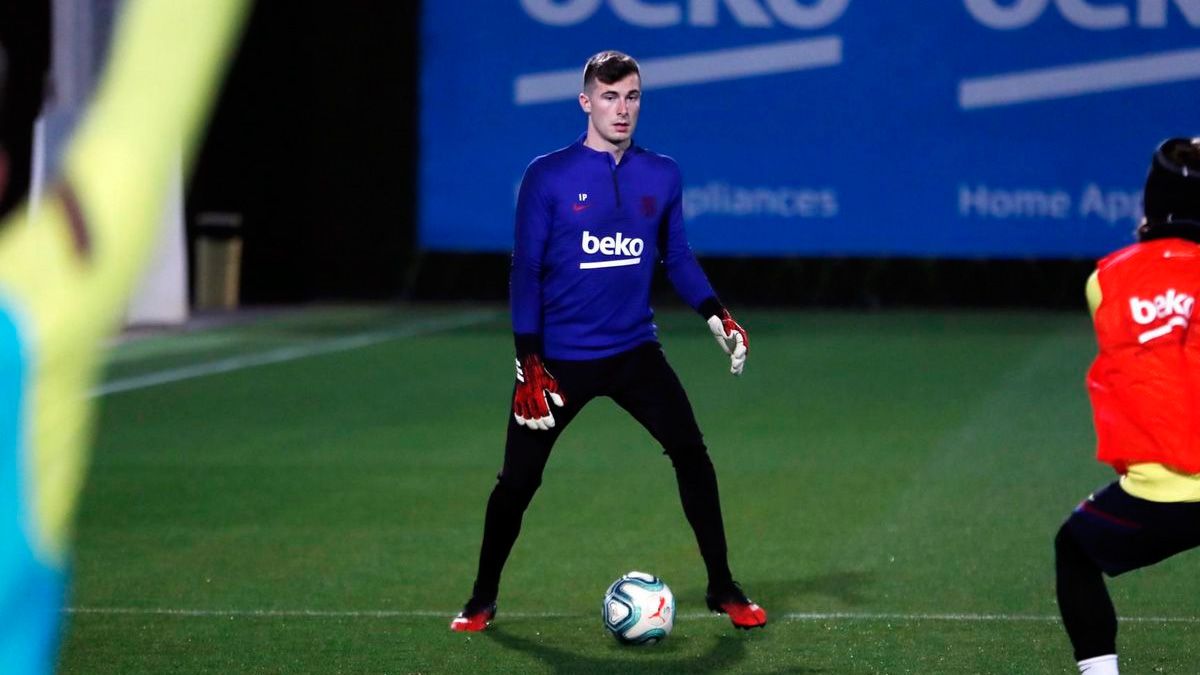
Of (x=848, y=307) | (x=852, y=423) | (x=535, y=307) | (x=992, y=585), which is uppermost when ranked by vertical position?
(x=535, y=307)

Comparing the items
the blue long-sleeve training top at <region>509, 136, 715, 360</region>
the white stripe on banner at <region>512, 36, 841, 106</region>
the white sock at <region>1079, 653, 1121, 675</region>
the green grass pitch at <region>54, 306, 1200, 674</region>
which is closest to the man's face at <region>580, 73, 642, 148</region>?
the blue long-sleeve training top at <region>509, 136, 715, 360</region>

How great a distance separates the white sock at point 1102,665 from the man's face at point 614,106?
97.1 inches

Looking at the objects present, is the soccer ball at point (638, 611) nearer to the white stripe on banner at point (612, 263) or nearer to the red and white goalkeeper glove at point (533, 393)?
the red and white goalkeeper glove at point (533, 393)

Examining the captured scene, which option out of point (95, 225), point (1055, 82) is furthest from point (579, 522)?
point (1055, 82)

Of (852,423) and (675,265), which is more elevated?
(675,265)

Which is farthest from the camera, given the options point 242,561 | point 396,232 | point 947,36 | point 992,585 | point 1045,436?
point 396,232

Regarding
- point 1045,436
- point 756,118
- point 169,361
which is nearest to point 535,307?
point 1045,436

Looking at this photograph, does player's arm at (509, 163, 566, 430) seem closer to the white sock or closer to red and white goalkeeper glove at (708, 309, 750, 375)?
red and white goalkeeper glove at (708, 309, 750, 375)

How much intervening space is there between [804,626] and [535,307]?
1.55 metres

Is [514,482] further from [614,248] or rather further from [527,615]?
[614,248]

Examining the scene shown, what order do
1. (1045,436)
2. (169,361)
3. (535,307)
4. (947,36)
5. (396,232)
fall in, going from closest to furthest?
1. (535,307)
2. (1045,436)
3. (169,361)
4. (947,36)
5. (396,232)

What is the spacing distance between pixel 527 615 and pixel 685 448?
997 mm

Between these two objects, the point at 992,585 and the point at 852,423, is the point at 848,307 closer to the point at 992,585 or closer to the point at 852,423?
the point at 852,423

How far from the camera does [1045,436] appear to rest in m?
12.1
